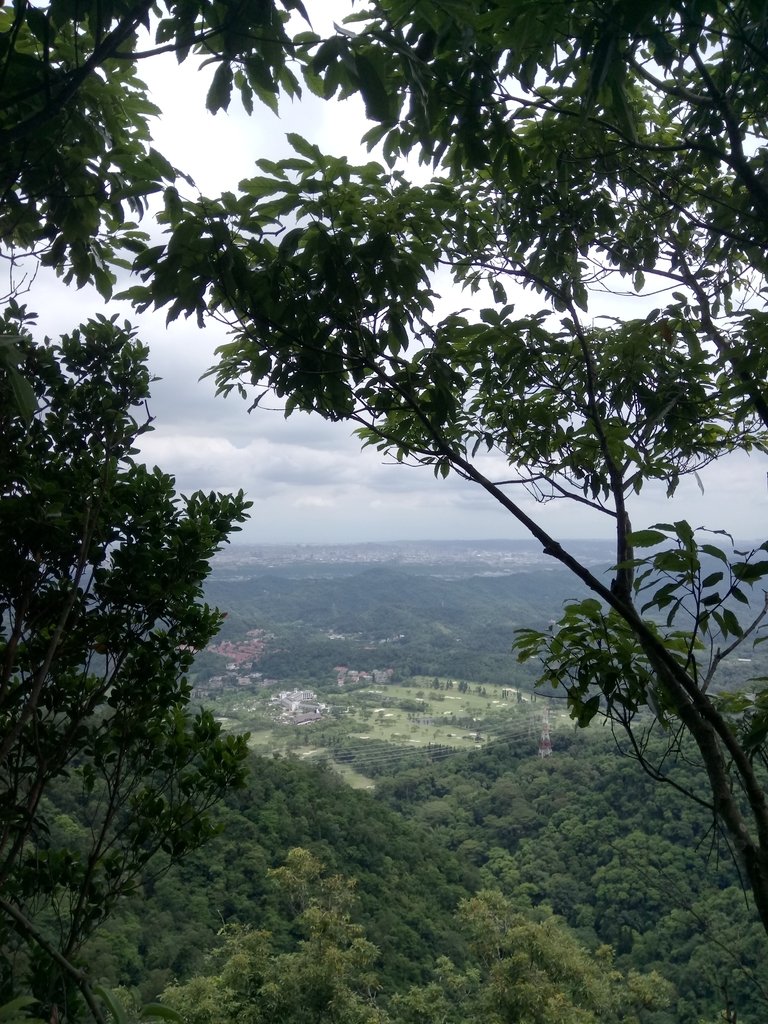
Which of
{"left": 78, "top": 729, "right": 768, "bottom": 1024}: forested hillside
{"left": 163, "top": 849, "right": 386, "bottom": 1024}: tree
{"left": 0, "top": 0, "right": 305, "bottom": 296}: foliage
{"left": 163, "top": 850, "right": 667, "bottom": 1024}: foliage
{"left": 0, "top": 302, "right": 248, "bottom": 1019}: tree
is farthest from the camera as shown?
{"left": 78, "top": 729, "right": 768, "bottom": 1024}: forested hillside

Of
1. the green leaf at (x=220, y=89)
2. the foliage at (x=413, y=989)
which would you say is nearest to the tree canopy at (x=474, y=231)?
the green leaf at (x=220, y=89)

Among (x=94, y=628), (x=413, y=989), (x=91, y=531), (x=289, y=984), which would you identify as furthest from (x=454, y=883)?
(x=91, y=531)

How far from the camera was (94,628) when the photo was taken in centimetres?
190

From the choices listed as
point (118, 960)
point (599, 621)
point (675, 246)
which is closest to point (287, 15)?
point (599, 621)

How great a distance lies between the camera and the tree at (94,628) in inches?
66.2

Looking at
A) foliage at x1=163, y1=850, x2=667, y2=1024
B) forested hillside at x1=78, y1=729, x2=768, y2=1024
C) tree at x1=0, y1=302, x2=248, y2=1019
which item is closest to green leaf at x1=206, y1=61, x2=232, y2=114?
tree at x1=0, y1=302, x2=248, y2=1019

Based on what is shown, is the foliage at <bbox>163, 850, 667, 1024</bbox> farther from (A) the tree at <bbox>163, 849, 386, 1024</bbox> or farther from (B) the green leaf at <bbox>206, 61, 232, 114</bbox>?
(B) the green leaf at <bbox>206, 61, 232, 114</bbox>

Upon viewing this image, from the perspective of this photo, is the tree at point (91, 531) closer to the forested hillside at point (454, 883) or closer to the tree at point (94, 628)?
the tree at point (94, 628)

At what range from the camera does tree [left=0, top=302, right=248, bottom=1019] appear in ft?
5.52

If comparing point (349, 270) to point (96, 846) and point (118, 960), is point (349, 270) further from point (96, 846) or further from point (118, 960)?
point (118, 960)

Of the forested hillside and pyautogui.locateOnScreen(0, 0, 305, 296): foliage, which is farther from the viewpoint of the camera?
the forested hillside

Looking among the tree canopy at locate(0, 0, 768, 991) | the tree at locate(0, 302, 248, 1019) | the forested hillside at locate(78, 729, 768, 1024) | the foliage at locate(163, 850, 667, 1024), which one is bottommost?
the forested hillside at locate(78, 729, 768, 1024)

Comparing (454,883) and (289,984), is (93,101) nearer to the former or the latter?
(289,984)

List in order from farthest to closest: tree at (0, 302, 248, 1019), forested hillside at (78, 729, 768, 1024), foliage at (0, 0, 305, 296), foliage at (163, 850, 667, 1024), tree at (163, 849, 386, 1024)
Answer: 1. forested hillside at (78, 729, 768, 1024)
2. foliage at (163, 850, 667, 1024)
3. tree at (163, 849, 386, 1024)
4. tree at (0, 302, 248, 1019)
5. foliage at (0, 0, 305, 296)
